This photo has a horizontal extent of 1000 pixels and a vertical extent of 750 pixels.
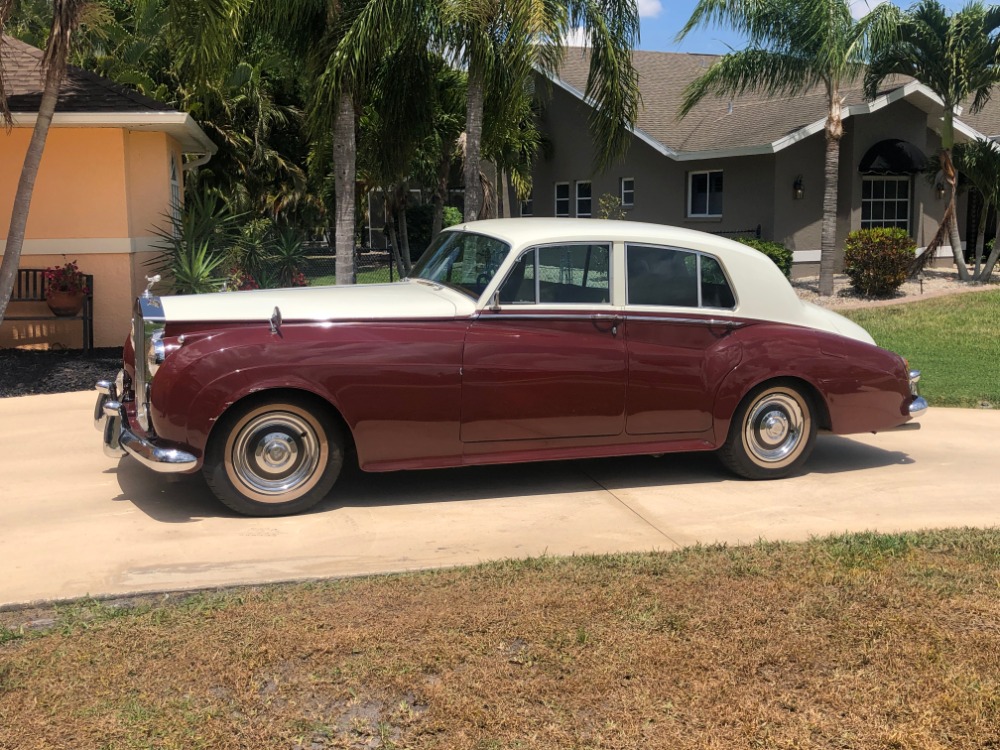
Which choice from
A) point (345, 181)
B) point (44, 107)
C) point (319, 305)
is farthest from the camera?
point (345, 181)

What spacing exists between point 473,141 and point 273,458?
27.9ft

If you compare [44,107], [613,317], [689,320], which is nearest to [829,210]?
[689,320]

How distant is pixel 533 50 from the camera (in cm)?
1180

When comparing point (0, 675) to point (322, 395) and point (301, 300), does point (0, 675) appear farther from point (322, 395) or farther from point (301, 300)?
point (301, 300)

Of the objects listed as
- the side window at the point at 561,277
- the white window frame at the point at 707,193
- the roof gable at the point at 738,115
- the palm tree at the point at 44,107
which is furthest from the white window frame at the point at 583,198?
the side window at the point at 561,277

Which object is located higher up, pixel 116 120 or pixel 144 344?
pixel 116 120

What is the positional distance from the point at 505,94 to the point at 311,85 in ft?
8.18

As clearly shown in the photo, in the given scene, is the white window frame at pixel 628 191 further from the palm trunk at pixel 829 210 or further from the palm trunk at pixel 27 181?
the palm trunk at pixel 27 181

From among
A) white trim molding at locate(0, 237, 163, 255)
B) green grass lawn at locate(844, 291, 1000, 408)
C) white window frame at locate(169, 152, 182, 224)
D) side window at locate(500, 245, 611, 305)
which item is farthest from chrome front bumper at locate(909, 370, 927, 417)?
white window frame at locate(169, 152, 182, 224)

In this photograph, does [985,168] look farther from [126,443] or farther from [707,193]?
[126,443]

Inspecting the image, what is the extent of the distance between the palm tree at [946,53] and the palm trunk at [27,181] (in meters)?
13.4

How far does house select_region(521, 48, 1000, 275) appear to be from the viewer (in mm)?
20906

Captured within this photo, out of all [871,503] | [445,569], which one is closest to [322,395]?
[445,569]

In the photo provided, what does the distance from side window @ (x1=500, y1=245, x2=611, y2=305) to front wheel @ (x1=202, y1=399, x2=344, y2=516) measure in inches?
A: 53.9
